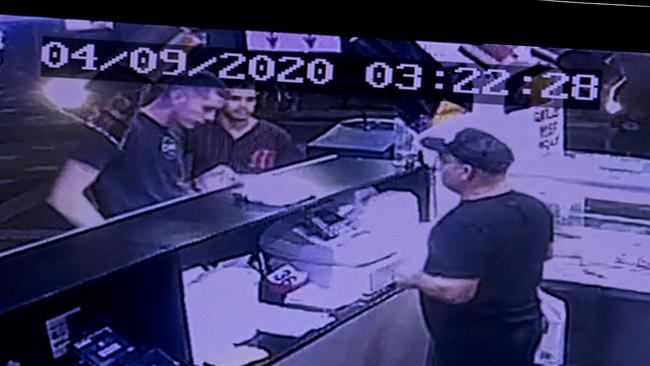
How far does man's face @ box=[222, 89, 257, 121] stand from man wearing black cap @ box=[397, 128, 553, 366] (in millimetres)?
200

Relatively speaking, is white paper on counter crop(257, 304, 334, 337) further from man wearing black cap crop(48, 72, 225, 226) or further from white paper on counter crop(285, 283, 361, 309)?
man wearing black cap crop(48, 72, 225, 226)

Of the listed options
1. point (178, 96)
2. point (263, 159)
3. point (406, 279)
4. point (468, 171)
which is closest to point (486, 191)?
point (468, 171)

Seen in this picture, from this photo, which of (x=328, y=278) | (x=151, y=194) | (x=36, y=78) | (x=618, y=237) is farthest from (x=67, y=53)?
(x=618, y=237)

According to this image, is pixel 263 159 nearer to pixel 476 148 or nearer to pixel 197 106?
pixel 197 106

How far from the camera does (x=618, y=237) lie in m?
1.24

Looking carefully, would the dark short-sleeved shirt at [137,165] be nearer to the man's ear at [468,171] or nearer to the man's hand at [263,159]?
the man's hand at [263,159]

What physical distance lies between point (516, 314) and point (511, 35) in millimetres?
305

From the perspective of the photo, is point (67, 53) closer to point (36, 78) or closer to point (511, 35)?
point (36, 78)

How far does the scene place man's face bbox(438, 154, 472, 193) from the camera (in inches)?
49.5

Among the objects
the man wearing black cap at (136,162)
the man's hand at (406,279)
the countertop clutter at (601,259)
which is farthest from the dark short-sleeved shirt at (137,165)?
the countertop clutter at (601,259)

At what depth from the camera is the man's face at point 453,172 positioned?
4.12 ft

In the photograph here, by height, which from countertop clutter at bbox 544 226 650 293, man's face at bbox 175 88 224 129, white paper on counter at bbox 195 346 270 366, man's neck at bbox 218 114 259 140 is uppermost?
man's face at bbox 175 88 224 129

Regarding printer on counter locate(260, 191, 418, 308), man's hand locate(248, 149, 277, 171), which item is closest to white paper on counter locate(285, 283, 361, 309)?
printer on counter locate(260, 191, 418, 308)

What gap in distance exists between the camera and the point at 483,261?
1250 millimetres
